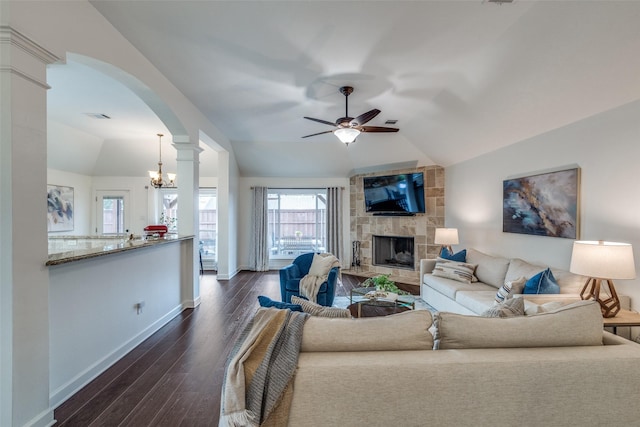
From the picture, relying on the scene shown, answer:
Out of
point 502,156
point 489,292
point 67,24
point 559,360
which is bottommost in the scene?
point 489,292

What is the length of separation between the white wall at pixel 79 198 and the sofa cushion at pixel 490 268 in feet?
26.7

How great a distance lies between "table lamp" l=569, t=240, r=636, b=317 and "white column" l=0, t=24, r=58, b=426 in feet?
13.1

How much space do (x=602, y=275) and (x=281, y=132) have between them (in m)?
4.86

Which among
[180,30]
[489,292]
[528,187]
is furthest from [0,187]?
[528,187]

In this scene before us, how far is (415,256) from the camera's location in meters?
6.11

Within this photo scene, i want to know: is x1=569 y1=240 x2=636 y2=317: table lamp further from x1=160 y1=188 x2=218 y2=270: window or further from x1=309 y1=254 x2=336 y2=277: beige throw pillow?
x1=160 y1=188 x2=218 y2=270: window

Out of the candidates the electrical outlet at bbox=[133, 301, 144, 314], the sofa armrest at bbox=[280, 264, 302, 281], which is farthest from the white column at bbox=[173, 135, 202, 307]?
the sofa armrest at bbox=[280, 264, 302, 281]

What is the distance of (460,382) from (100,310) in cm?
284

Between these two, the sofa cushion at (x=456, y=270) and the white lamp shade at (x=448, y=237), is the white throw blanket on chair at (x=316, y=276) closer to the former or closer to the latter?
the sofa cushion at (x=456, y=270)

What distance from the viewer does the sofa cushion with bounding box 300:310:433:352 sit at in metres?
1.48

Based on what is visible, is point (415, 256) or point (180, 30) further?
point (415, 256)

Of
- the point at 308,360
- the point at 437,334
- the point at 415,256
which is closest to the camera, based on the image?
the point at 308,360

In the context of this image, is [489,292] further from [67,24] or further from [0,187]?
[67,24]

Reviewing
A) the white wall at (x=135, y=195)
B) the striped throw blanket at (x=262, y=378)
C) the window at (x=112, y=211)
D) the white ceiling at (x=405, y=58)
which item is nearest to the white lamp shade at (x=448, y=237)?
the white ceiling at (x=405, y=58)
